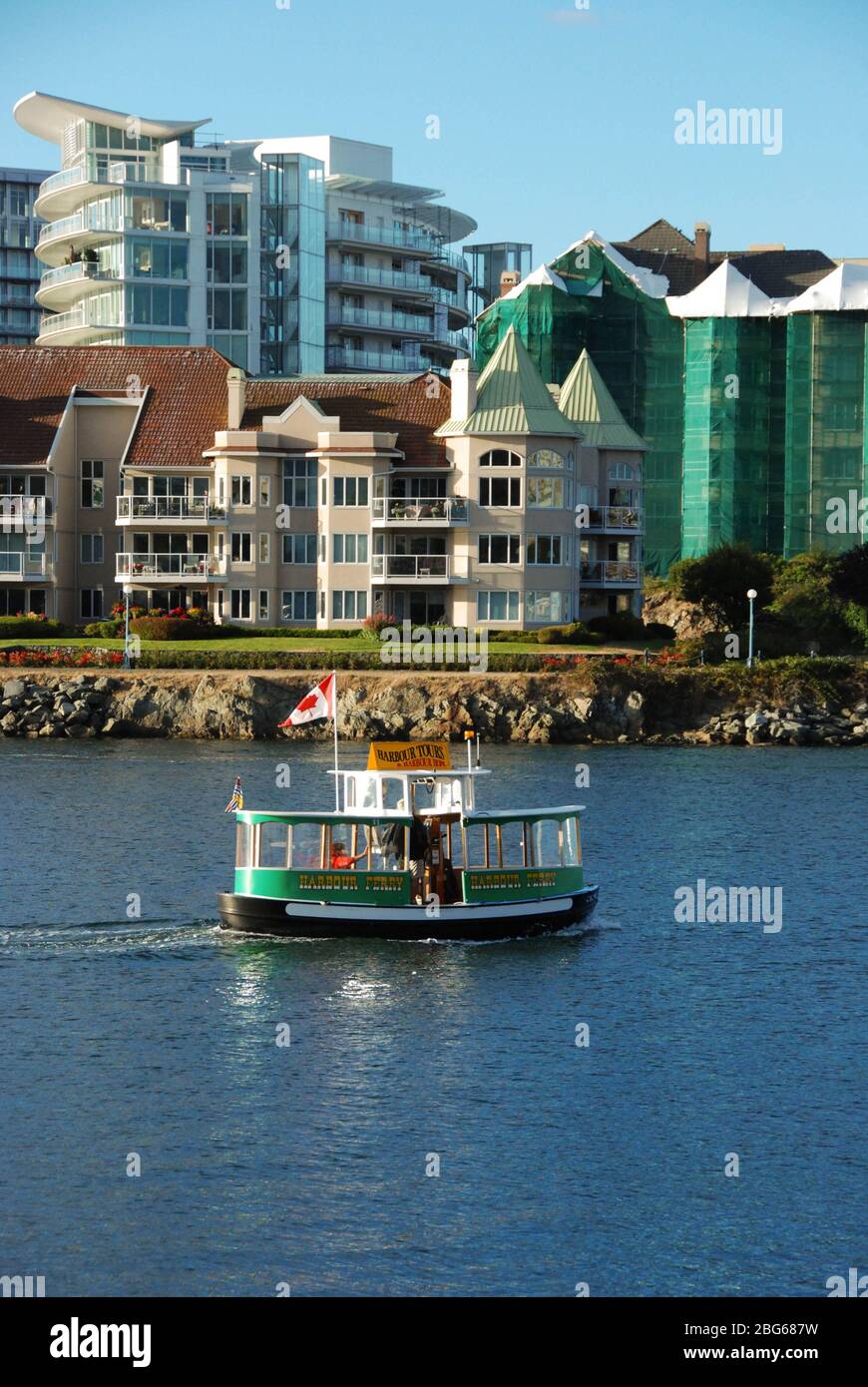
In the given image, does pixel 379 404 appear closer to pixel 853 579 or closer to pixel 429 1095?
pixel 853 579

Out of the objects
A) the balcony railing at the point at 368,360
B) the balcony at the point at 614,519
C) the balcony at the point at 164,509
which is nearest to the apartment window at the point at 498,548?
the balcony at the point at 614,519

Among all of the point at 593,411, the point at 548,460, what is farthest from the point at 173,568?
the point at 593,411

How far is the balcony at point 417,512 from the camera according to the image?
102m

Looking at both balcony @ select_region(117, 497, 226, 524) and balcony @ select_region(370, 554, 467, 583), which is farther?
balcony @ select_region(117, 497, 226, 524)

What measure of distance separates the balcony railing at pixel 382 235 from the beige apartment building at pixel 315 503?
52.0m

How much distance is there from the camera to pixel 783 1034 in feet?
124

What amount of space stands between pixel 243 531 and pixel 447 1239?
257 feet

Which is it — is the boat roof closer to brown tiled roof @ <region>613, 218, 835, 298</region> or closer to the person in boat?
the person in boat

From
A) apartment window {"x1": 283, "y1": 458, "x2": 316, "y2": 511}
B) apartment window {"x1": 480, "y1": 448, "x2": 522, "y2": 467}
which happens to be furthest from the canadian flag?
apartment window {"x1": 283, "y1": 458, "x2": 316, "y2": 511}

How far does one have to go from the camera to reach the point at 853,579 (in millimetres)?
110750

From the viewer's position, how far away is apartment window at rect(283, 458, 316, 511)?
104m

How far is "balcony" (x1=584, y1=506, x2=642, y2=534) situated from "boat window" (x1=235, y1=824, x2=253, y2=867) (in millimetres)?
63226

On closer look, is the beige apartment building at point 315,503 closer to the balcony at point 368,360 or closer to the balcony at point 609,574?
the balcony at point 609,574
